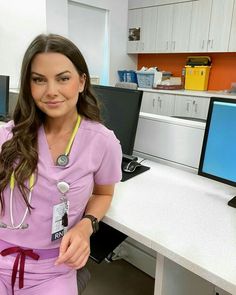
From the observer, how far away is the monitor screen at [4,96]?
2.26 m

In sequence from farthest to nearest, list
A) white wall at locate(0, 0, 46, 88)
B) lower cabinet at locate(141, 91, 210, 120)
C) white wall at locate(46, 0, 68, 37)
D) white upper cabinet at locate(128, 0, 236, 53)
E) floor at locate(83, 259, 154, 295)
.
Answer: lower cabinet at locate(141, 91, 210, 120)
white upper cabinet at locate(128, 0, 236, 53)
white wall at locate(46, 0, 68, 37)
white wall at locate(0, 0, 46, 88)
floor at locate(83, 259, 154, 295)

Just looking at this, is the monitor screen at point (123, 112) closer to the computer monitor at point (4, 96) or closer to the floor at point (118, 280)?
the floor at point (118, 280)

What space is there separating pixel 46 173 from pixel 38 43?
0.40 m

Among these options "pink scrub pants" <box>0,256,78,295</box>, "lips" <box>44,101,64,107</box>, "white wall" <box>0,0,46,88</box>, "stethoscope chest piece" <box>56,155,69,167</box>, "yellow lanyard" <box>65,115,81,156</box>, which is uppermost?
"white wall" <box>0,0,46,88</box>

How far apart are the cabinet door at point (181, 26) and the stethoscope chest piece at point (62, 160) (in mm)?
4073

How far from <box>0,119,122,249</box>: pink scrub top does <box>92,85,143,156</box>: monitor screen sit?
0.35 metres

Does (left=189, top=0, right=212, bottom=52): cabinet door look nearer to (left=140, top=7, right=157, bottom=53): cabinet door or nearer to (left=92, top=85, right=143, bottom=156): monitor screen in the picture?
(left=140, top=7, right=157, bottom=53): cabinet door

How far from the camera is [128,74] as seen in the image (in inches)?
199

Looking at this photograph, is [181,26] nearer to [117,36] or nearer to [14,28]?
[117,36]

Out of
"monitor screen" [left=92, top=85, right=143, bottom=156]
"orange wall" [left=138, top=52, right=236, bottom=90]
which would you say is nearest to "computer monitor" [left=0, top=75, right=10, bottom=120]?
"monitor screen" [left=92, top=85, right=143, bottom=156]

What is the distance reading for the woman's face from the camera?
2.93 ft

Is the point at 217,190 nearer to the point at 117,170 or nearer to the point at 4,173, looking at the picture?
the point at 117,170

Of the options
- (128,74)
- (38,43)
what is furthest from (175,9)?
(38,43)

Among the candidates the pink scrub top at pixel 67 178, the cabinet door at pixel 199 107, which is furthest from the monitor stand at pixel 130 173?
the cabinet door at pixel 199 107
